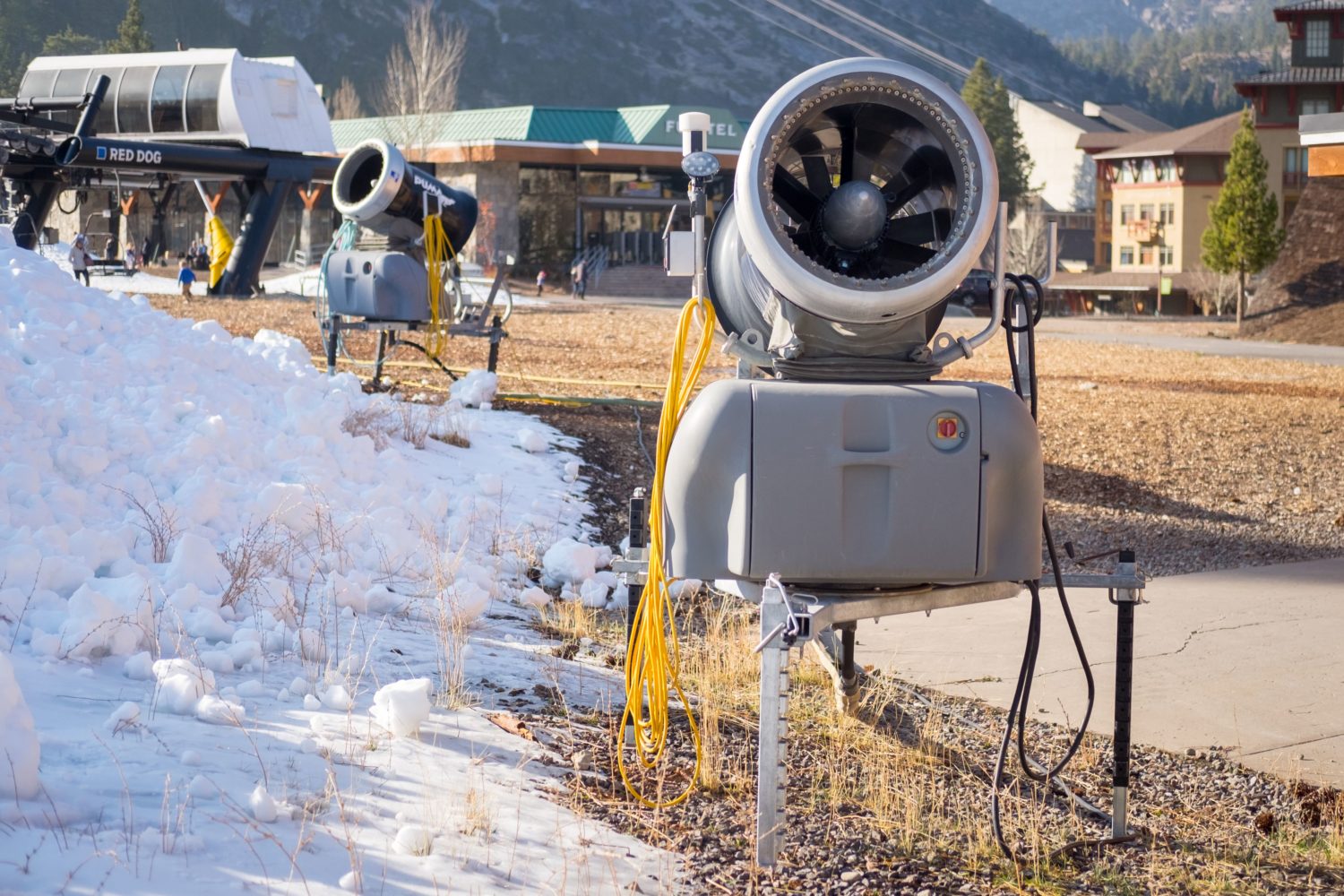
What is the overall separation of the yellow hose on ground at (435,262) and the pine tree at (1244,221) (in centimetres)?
4375

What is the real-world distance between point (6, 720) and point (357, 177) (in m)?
10.7

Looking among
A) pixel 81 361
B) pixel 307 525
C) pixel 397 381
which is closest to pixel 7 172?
pixel 397 381

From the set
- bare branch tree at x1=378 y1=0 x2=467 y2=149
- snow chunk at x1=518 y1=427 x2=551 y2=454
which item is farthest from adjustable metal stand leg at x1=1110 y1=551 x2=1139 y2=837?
bare branch tree at x1=378 y1=0 x2=467 y2=149

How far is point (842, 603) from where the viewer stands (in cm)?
406

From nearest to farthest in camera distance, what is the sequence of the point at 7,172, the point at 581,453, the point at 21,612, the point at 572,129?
the point at 21,612 → the point at 581,453 → the point at 7,172 → the point at 572,129

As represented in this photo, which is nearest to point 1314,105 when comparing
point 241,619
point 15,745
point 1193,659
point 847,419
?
point 1193,659

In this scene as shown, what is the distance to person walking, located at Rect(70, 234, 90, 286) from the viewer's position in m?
29.3

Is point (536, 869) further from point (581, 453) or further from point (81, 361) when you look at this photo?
point (581, 453)

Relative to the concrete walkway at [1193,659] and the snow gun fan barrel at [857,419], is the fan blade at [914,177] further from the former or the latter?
the concrete walkway at [1193,659]

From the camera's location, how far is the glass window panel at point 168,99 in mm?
36969

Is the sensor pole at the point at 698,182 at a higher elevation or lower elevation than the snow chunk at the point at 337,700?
higher

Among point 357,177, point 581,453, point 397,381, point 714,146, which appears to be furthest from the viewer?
point 714,146

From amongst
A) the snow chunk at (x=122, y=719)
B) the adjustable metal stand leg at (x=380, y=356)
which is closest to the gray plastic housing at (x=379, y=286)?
the adjustable metal stand leg at (x=380, y=356)

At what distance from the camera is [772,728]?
149 inches
